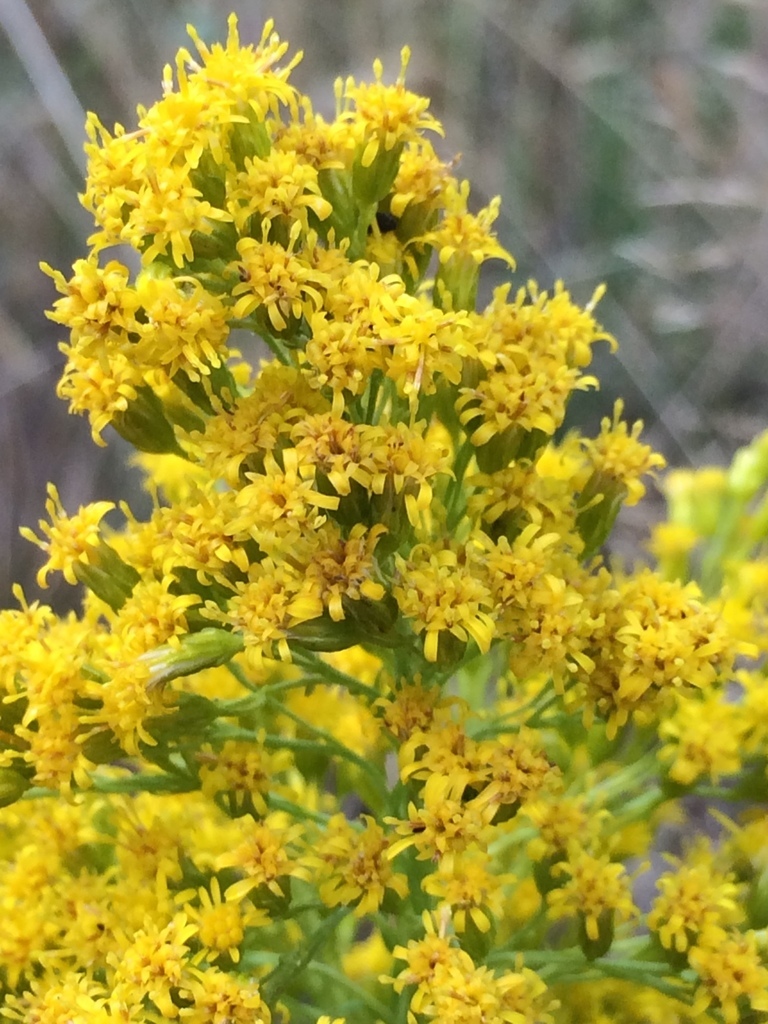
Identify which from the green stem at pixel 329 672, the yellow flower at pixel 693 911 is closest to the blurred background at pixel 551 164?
the yellow flower at pixel 693 911

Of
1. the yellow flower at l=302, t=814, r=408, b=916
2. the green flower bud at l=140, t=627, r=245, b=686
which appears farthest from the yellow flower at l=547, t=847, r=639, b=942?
the green flower bud at l=140, t=627, r=245, b=686

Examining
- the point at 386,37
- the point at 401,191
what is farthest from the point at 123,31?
the point at 401,191

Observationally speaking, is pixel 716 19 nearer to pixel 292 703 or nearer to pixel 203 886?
pixel 292 703

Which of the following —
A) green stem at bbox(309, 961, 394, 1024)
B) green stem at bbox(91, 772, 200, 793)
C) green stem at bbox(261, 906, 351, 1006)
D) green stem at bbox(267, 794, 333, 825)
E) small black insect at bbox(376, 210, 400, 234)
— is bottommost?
green stem at bbox(309, 961, 394, 1024)

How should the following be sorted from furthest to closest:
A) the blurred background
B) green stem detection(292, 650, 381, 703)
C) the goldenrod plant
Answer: the blurred background → green stem detection(292, 650, 381, 703) → the goldenrod plant

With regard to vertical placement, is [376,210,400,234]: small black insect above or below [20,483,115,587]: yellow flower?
above

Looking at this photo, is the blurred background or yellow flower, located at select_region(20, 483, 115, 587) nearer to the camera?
yellow flower, located at select_region(20, 483, 115, 587)

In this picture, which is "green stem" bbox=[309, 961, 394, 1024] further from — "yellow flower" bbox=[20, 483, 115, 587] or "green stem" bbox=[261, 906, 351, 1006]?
"yellow flower" bbox=[20, 483, 115, 587]
